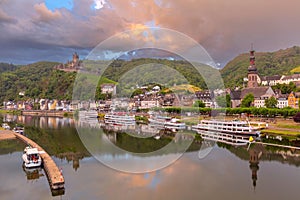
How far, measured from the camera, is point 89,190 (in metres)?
15.7

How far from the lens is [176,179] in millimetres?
17766

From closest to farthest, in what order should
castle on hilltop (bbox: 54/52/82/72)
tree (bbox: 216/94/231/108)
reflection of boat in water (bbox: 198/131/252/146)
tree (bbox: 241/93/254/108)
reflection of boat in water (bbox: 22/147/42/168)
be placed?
1. reflection of boat in water (bbox: 22/147/42/168)
2. reflection of boat in water (bbox: 198/131/252/146)
3. tree (bbox: 241/93/254/108)
4. tree (bbox: 216/94/231/108)
5. castle on hilltop (bbox: 54/52/82/72)

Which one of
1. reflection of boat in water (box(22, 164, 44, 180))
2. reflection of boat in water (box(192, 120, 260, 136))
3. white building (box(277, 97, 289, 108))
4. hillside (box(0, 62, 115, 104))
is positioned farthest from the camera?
hillside (box(0, 62, 115, 104))

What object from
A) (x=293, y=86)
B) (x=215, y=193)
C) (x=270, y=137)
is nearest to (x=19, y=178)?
(x=215, y=193)

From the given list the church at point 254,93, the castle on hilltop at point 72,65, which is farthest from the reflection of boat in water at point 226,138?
the castle on hilltop at point 72,65

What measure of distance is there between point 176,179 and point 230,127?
2050 cm

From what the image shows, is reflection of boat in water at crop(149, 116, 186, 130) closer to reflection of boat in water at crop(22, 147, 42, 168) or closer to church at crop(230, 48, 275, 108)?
church at crop(230, 48, 275, 108)

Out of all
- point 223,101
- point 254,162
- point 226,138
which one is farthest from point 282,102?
point 254,162

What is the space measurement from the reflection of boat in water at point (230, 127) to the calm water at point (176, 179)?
9.23 meters

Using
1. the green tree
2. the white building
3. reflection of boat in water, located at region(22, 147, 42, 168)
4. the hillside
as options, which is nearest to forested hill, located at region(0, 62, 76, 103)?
the hillside

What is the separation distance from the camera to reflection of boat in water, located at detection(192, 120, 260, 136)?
113 ft

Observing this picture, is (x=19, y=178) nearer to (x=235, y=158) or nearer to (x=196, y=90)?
(x=235, y=158)

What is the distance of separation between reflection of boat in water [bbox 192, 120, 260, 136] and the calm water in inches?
363

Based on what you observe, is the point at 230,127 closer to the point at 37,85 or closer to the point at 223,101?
the point at 223,101
